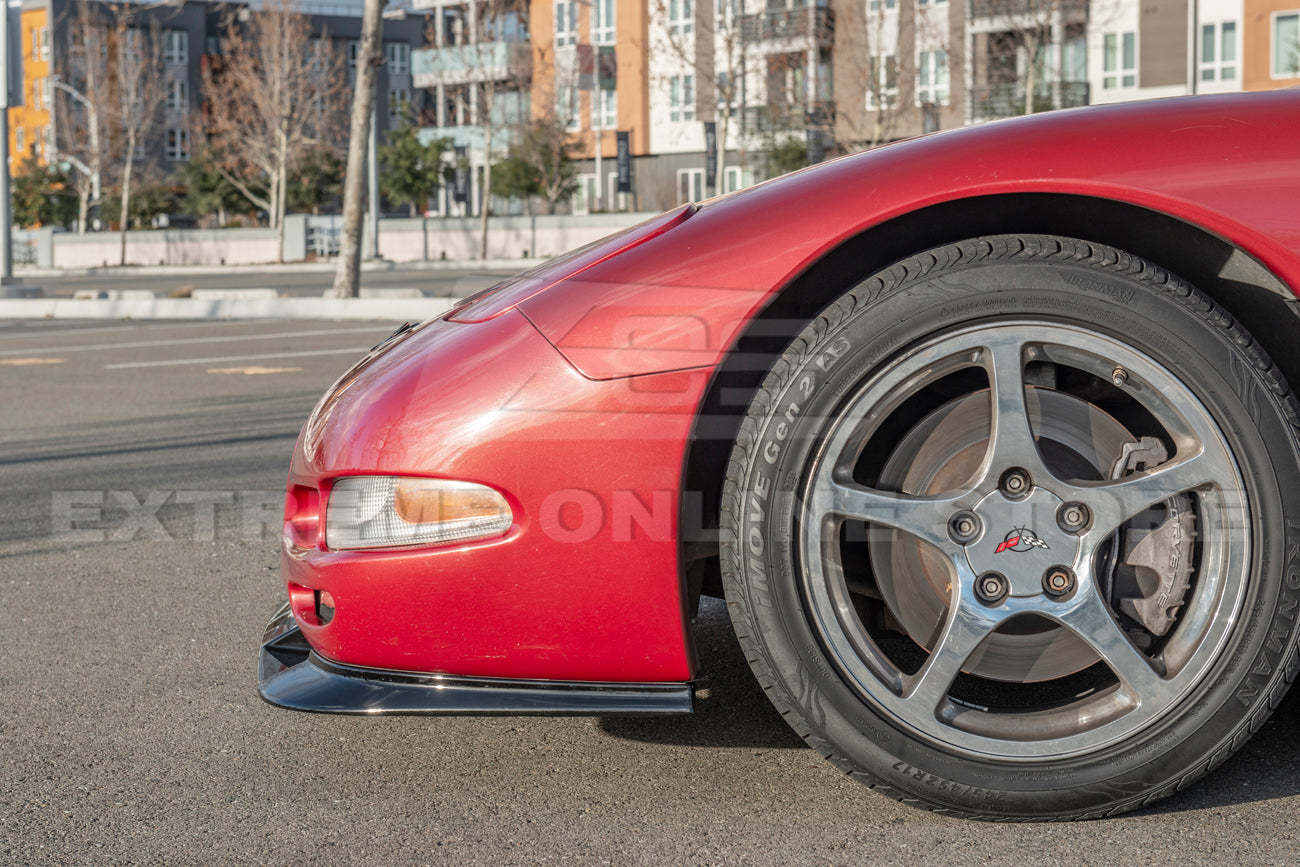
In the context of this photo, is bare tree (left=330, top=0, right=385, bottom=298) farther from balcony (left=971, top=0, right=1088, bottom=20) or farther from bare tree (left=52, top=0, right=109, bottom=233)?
bare tree (left=52, top=0, right=109, bottom=233)

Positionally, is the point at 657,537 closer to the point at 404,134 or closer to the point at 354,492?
the point at 354,492

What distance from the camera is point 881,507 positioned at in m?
1.98

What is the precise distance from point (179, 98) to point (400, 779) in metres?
75.4

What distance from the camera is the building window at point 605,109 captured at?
5072 centimetres

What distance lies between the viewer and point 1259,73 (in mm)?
38031

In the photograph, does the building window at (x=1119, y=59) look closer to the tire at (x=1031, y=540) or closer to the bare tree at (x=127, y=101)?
the bare tree at (x=127, y=101)

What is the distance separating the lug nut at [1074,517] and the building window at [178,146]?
248 ft

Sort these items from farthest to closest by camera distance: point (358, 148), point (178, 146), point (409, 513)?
point (178, 146) < point (358, 148) < point (409, 513)

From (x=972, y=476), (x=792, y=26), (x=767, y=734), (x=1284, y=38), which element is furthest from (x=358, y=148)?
(x=1284, y=38)

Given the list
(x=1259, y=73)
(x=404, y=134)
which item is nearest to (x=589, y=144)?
(x=404, y=134)

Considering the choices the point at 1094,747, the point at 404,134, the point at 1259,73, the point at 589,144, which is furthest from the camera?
the point at 589,144

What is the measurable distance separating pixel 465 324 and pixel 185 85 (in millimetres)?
75684

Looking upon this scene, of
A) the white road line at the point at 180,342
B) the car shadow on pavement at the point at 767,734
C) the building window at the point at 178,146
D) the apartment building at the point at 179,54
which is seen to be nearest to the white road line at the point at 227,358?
the white road line at the point at 180,342

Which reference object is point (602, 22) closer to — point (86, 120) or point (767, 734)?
point (86, 120)
